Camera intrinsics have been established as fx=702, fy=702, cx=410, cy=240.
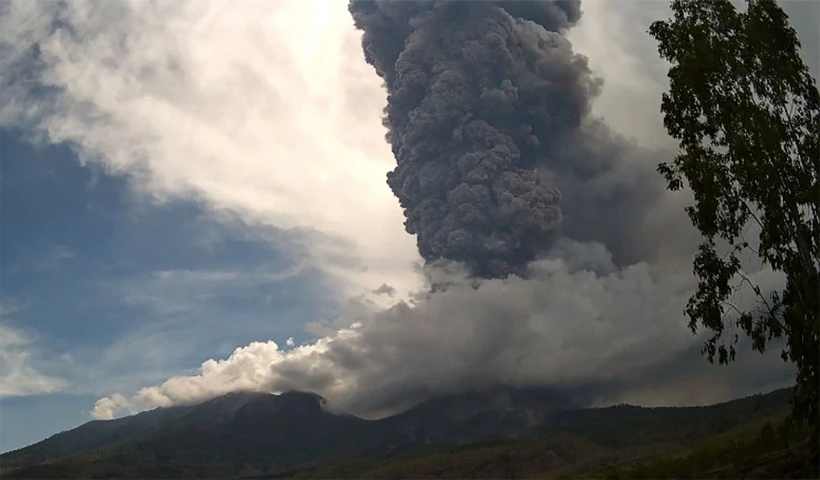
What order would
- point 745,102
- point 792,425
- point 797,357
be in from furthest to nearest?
point 745,102
point 792,425
point 797,357

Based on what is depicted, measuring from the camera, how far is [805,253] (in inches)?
1032

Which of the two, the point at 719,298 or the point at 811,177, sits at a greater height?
the point at 811,177

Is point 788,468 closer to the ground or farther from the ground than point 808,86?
closer to the ground

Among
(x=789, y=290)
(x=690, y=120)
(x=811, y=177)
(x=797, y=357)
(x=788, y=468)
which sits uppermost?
(x=690, y=120)

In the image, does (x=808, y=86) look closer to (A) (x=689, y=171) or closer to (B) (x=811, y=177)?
(B) (x=811, y=177)

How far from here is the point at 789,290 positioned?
87.9 feet

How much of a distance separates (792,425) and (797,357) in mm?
3382

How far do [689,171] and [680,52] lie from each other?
17.7 ft

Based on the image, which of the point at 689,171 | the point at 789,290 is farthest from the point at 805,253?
the point at 689,171

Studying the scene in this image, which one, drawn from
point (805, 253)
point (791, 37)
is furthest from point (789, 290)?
point (791, 37)

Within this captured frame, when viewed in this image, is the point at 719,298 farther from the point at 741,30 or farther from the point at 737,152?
the point at 741,30

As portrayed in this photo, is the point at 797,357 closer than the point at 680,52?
Yes

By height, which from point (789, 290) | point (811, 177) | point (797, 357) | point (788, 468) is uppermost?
point (811, 177)

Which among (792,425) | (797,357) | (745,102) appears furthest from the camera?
(745,102)
